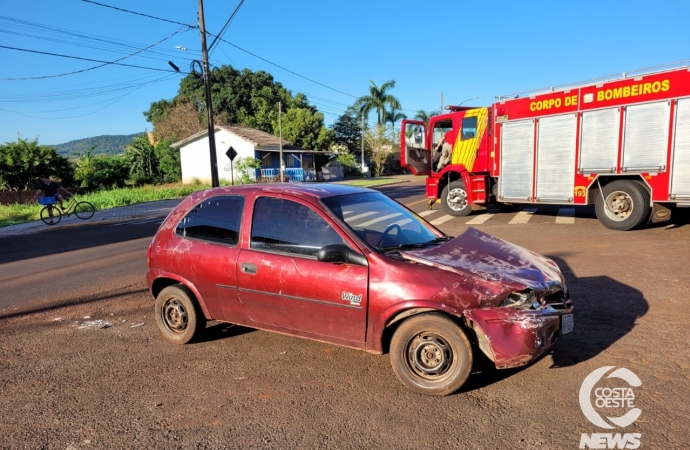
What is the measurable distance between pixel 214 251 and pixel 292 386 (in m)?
1.44

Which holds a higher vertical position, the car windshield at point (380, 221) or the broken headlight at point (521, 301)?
the car windshield at point (380, 221)

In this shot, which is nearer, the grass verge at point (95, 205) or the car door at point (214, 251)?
the car door at point (214, 251)

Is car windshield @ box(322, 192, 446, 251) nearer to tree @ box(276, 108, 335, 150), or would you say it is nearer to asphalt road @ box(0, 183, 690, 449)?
asphalt road @ box(0, 183, 690, 449)


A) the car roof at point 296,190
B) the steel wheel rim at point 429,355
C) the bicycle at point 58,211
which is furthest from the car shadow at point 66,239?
the steel wheel rim at point 429,355

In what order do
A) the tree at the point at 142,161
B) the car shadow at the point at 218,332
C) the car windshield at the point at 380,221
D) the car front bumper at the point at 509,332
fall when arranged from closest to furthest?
the car front bumper at the point at 509,332, the car windshield at the point at 380,221, the car shadow at the point at 218,332, the tree at the point at 142,161

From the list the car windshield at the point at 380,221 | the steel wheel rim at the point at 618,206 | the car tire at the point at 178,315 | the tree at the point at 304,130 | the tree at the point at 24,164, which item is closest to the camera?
the car windshield at the point at 380,221

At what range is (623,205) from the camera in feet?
34.0

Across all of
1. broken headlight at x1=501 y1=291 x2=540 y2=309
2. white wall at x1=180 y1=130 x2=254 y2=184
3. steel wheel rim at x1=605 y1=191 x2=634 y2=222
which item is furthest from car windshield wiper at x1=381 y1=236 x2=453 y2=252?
white wall at x1=180 y1=130 x2=254 y2=184

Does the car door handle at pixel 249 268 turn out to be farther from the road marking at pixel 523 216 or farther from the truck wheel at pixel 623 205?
the road marking at pixel 523 216

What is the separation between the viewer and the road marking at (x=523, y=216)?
41.7 ft

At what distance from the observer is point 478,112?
1323cm

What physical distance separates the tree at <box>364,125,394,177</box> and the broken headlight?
53.8 m

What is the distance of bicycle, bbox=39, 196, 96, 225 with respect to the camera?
1668 cm

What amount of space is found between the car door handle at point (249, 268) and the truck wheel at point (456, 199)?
11.1 metres
